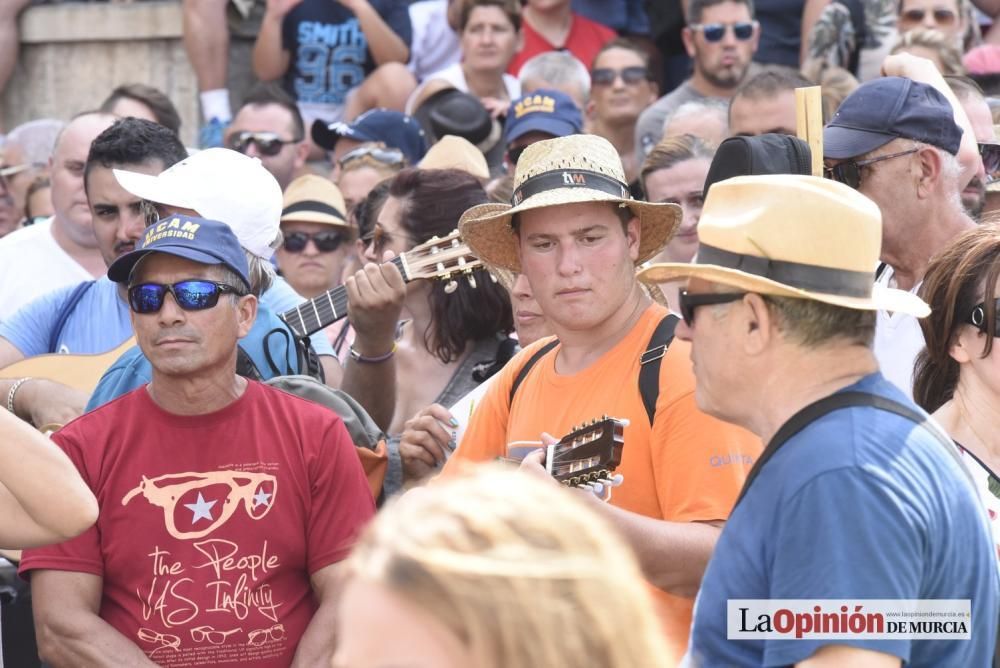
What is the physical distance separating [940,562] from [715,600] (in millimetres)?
396

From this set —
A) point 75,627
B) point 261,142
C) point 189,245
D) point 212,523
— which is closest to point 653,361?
point 212,523

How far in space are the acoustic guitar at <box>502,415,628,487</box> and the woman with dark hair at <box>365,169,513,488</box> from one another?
187 centimetres

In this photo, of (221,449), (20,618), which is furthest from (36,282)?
(221,449)

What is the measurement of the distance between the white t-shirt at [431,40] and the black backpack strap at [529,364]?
6.04 meters

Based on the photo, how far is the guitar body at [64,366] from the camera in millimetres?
5203

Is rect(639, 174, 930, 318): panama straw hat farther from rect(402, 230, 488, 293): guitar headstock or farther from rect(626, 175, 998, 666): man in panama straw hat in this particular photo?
rect(402, 230, 488, 293): guitar headstock

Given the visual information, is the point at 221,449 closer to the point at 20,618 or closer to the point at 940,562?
the point at 20,618

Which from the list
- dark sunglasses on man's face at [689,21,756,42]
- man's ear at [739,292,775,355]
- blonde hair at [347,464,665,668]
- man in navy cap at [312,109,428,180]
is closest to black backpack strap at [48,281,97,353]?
man in navy cap at [312,109,428,180]

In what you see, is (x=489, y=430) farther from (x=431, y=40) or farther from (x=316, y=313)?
(x=431, y=40)

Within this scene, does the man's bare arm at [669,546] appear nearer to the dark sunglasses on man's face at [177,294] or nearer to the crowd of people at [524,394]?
the crowd of people at [524,394]

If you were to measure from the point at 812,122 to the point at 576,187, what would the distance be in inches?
25.8

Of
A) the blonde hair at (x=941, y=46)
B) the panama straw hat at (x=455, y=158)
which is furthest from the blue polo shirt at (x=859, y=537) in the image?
the blonde hair at (x=941, y=46)

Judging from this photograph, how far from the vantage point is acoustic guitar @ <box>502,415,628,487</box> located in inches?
127

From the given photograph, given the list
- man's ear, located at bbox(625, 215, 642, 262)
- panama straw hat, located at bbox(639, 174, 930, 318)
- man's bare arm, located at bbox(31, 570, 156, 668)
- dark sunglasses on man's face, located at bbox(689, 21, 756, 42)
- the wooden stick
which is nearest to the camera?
panama straw hat, located at bbox(639, 174, 930, 318)
